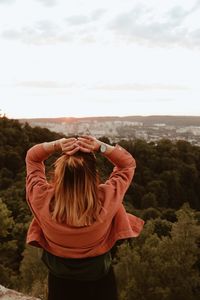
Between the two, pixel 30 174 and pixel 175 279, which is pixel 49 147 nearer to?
pixel 30 174

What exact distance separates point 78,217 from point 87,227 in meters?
0.10

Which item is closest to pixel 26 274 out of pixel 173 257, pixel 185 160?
pixel 173 257

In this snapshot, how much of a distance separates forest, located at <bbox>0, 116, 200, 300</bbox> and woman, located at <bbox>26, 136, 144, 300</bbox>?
27cm

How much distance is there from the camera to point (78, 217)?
239cm

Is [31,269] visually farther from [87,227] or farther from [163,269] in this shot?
[87,227]

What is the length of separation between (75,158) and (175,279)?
57.7 ft

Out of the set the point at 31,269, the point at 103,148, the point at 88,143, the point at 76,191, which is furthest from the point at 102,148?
the point at 31,269

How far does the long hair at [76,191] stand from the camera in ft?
7.78

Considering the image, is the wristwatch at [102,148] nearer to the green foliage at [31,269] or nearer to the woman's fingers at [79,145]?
the woman's fingers at [79,145]

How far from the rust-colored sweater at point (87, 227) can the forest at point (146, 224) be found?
20 cm

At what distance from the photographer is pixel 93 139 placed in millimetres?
2648

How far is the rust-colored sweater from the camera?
2485 mm

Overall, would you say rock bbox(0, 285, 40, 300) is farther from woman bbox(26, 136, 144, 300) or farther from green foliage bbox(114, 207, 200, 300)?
green foliage bbox(114, 207, 200, 300)

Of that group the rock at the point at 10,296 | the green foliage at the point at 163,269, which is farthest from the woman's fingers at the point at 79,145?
the green foliage at the point at 163,269
